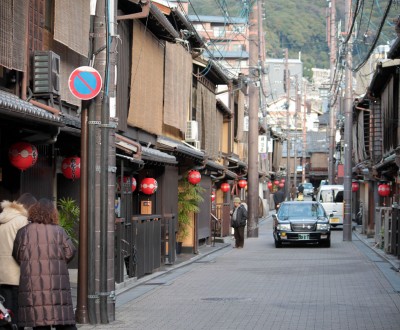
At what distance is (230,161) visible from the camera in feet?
160

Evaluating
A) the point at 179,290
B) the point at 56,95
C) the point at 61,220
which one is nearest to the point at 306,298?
the point at 179,290

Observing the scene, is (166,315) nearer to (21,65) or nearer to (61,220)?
(61,220)

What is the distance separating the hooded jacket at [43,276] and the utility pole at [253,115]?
1238 inches

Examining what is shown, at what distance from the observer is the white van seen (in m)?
51.4

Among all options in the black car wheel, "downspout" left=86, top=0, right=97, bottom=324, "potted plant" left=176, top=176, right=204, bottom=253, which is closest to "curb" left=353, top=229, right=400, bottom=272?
the black car wheel

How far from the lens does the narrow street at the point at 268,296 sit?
1385 cm

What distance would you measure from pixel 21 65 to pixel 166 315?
4.58m

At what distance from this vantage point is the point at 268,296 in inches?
686

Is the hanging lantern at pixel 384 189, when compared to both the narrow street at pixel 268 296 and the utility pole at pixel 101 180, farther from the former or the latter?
the utility pole at pixel 101 180

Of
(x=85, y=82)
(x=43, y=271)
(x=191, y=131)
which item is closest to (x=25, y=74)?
(x=85, y=82)

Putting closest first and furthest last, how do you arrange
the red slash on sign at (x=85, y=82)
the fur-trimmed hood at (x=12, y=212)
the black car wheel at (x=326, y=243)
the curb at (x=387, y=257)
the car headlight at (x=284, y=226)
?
the fur-trimmed hood at (x=12, y=212), the red slash on sign at (x=85, y=82), the curb at (x=387, y=257), the car headlight at (x=284, y=226), the black car wheel at (x=326, y=243)

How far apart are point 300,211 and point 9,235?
2573 cm

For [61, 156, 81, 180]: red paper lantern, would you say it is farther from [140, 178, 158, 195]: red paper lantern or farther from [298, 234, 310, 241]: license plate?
[298, 234, 310, 241]: license plate

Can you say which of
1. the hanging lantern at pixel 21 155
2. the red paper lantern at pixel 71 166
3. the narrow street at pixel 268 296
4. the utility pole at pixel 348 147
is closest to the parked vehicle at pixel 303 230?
the utility pole at pixel 348 147
